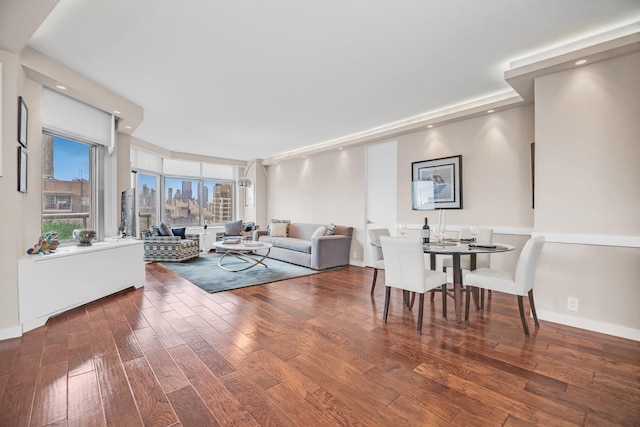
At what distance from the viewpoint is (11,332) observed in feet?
8.44

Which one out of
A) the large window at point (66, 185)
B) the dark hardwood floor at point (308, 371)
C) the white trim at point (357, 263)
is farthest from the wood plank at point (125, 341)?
the white trim at point (357, 263)

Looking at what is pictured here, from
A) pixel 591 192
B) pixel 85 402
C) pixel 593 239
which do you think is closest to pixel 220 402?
pixel 85 402

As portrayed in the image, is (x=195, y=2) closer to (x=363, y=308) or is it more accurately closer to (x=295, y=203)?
(x=363, y=308)

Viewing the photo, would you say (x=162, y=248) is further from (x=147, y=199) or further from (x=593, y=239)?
(x=593, y=239)

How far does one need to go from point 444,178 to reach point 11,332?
5.45m

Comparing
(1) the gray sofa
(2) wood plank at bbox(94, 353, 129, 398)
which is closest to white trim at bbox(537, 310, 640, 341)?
(1) the gray sofa

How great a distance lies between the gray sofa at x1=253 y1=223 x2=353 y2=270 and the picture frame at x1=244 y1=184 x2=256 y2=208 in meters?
2.18

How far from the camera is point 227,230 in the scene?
7.86 metres

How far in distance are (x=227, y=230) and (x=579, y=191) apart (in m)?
7.19

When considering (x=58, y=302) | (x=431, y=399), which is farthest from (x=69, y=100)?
(x=431, y=399)

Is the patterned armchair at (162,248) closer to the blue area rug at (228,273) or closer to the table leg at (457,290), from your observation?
the blue area rug at (228,273)

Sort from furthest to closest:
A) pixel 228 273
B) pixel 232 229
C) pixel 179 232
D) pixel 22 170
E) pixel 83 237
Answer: pixel 232 229, pixel 179 232, pixel 228 273, pixel 83 237, pixel 22 170

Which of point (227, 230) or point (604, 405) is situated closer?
point (604, 405)

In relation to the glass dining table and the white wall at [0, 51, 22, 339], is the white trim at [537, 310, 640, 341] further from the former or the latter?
the white wall at [0, 51, 22, 339]
